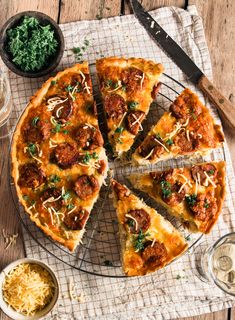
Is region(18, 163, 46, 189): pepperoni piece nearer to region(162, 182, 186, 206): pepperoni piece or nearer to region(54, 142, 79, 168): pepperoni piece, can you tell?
region(54, 142, 79, 168): pepperoni piece

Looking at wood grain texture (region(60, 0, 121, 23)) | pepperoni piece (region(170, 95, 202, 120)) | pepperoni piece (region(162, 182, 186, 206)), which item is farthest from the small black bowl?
pepperoni piece (region(162, 182, 186, 206))

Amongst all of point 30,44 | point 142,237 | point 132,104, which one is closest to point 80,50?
point 30,44

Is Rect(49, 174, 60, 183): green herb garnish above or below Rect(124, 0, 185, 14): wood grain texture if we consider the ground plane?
below

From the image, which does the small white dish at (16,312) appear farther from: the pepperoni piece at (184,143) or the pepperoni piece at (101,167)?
the pepperoni piece at (184,143)

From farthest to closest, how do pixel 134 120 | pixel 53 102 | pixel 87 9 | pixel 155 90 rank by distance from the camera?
pixel 87 9, pixel 155 90, pixel 134 120, pixel 53 102

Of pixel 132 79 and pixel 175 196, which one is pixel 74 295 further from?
pixel 132 79

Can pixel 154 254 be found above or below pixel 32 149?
below
